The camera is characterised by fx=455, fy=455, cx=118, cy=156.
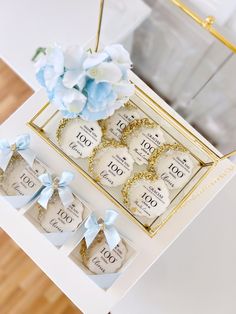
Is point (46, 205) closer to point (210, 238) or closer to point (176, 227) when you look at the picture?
point (176, 227)

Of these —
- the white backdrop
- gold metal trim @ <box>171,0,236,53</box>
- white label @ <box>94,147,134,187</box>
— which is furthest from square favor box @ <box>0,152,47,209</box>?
the white backdrop

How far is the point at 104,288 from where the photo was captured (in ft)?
2.74

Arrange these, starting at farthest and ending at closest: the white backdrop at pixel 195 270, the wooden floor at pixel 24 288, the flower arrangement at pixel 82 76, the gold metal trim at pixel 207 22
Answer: the wooden floor at pixel 24 288 → the white backdrop at pixel 195 270 → the gold metal trim at pixel 207 22 → the flower arrangement at pixel 82 76

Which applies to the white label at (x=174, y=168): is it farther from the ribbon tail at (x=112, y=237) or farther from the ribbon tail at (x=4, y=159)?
the ribbon tail at (x=4, y=159)

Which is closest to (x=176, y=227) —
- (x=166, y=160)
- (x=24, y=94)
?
(x=166, y=160)

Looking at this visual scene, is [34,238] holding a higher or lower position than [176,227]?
lower

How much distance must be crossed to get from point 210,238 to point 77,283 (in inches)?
21.9

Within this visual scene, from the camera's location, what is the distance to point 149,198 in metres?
0.83

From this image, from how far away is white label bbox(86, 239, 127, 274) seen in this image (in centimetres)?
84

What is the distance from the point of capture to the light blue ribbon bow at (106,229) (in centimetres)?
81

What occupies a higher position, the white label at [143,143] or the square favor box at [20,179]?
the white label at [143,143]

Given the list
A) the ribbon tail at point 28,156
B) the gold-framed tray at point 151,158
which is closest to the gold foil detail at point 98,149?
the gold-framed tray at point 151,158

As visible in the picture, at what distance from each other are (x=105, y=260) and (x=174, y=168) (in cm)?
21

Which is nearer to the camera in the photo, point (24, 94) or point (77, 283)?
point (77, 283)
